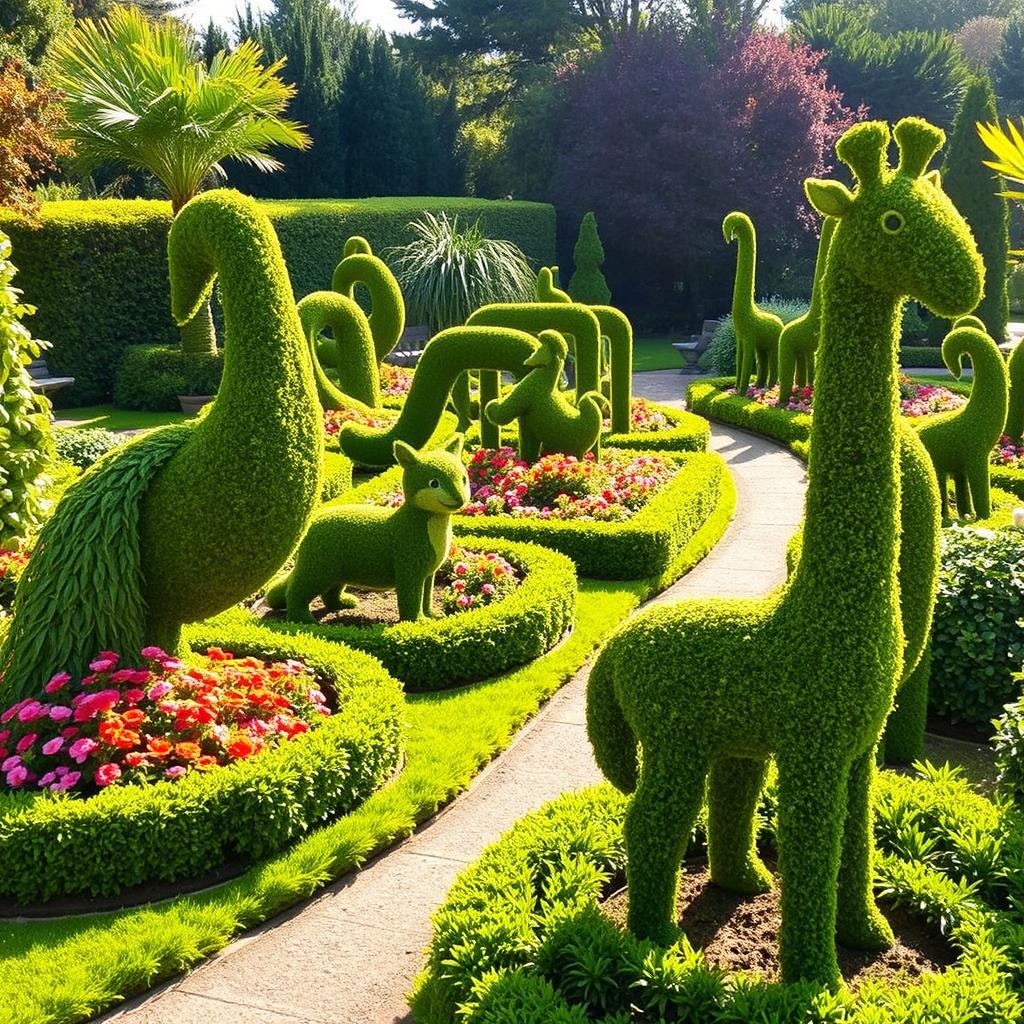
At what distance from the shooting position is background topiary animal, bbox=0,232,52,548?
8211 mm

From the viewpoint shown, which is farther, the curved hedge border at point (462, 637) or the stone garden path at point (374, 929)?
the curved hedge border at point (462, 637)

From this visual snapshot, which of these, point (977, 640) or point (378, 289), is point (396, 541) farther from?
point (378, 289)

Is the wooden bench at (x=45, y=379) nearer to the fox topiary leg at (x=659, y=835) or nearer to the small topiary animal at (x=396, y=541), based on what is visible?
the small topiary animal at (x=396, y=541)

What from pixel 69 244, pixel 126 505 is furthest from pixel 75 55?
pixel 126 505

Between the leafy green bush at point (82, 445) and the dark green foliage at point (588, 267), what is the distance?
19.9 meters

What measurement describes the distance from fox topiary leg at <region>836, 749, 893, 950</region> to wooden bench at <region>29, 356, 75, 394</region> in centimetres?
1856

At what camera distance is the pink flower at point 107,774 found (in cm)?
501

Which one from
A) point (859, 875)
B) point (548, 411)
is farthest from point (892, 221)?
point (548, 411)

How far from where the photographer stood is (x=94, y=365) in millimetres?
21562

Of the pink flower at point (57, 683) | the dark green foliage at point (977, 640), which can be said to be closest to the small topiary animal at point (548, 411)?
the dark green foliage at point (977, 640)

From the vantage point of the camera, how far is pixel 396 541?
759cm

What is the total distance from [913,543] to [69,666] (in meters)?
4.39

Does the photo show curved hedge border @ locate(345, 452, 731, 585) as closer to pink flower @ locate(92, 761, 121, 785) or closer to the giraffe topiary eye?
pink flower @ locate(92, 761, 121, 785)

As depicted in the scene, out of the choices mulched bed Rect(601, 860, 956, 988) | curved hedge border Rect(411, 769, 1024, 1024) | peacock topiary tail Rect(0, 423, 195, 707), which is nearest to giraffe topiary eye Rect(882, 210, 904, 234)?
curved hedge border Rect(411, 769, 1024, 1024)
